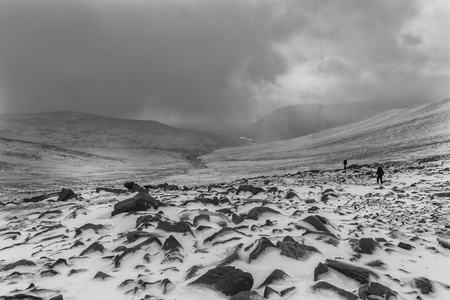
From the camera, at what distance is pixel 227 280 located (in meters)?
5.69

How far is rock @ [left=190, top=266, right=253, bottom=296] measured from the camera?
554 centimetres

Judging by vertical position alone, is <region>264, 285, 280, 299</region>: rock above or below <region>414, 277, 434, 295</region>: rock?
above

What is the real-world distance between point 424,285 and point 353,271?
132 centimetres

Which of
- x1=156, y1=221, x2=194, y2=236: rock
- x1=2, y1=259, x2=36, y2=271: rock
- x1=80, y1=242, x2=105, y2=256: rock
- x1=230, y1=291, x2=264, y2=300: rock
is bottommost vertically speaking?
x1=2, y1=259, x2=36, y2=271: rock

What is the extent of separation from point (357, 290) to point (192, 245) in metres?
4.24

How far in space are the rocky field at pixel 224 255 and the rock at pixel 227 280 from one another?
0.02 meters

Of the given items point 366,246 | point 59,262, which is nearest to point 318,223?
point 366,246

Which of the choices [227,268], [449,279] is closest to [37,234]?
[227,268]

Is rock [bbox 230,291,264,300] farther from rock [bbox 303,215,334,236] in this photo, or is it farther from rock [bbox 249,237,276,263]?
rock [bbox 303,215,334,236]

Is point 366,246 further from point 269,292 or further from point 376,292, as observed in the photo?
point 269,292

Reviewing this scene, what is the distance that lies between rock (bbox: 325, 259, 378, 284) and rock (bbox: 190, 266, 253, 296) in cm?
183

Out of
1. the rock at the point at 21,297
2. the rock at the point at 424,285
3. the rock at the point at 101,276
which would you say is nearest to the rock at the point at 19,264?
the rock at the point at 21,297

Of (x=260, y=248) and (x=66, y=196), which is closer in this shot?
(x=260, y=248)

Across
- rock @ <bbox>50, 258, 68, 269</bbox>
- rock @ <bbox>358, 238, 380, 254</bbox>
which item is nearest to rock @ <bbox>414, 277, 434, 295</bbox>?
rock @ <bbox>358, 238, 380, 254</bbox>
